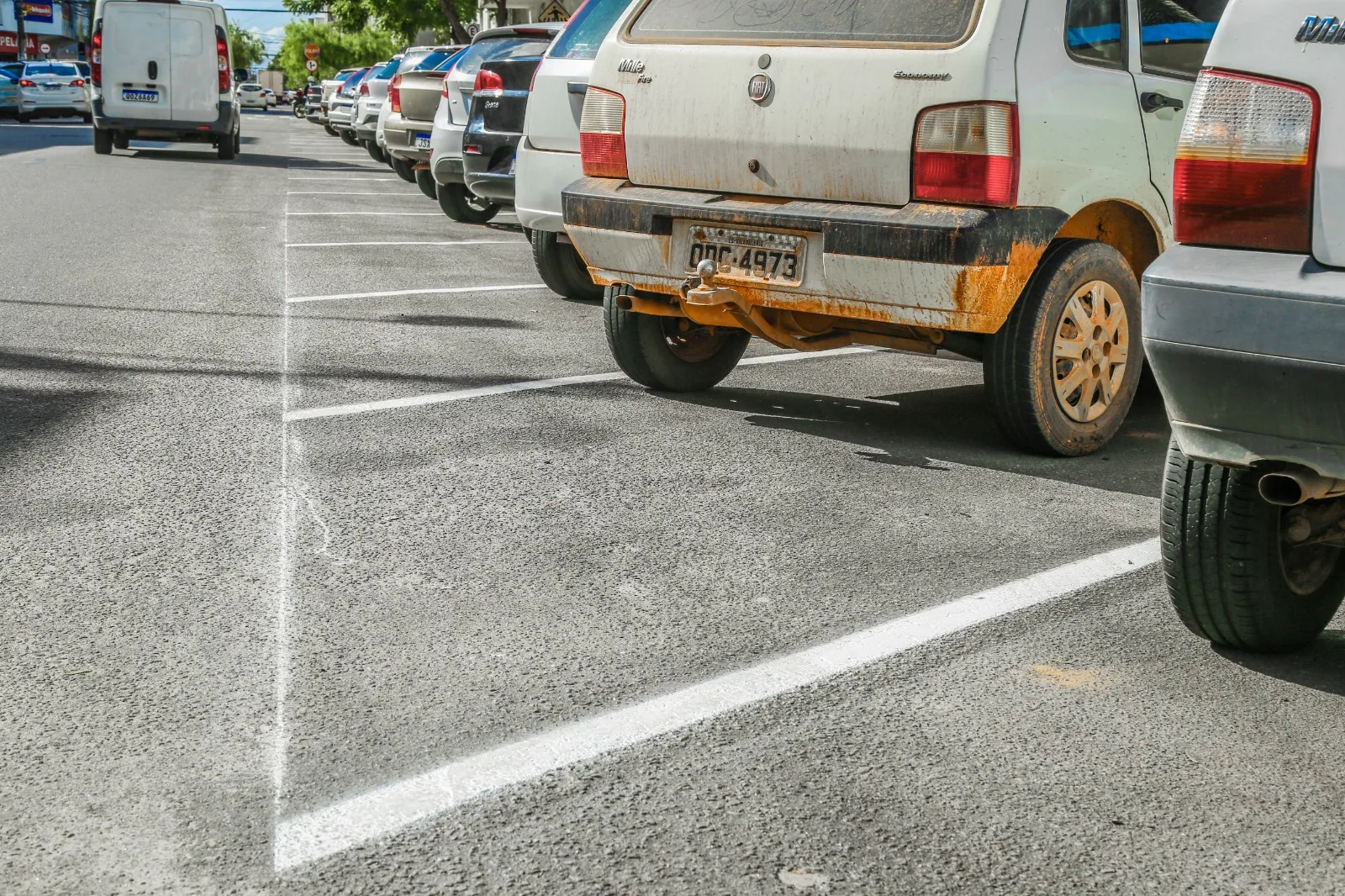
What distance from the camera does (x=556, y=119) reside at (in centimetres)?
849

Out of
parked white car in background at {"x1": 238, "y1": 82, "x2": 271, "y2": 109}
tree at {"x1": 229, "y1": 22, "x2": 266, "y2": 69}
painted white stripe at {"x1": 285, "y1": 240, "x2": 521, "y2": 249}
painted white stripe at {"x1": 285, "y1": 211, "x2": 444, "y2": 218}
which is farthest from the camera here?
tree at {"x1": 229, "y1": 22, "x2": 266, "y2": 69}

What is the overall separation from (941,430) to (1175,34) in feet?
5.48

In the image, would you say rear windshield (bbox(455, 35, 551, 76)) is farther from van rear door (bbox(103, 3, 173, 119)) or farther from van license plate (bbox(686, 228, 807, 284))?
van rear door (bbox(103, 3, 173, 119))

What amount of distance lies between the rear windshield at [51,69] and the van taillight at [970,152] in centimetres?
4584

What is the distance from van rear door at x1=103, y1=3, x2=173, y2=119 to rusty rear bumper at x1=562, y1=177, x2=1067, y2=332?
22333 mm

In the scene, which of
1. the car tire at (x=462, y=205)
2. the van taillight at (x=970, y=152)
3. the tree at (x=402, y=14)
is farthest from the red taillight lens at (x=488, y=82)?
the tree at (x=402, y=14)

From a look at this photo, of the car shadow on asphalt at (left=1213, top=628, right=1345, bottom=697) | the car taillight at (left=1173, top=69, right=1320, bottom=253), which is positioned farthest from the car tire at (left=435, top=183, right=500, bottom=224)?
the car taillight at (left=1173, top=69, right=1320, bottom=253)

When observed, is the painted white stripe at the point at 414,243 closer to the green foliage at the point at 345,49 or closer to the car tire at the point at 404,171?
the car tire at the point at 404,171

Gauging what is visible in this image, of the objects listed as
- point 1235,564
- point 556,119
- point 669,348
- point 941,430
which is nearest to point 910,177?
point 941,430

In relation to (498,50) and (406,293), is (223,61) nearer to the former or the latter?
(498,50)

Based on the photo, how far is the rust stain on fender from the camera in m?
5.09

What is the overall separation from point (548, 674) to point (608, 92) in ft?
10.3

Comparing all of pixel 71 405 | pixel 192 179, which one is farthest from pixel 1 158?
pixel 71 405

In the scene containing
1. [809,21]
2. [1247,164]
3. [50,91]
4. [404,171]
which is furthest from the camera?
[50,91]
